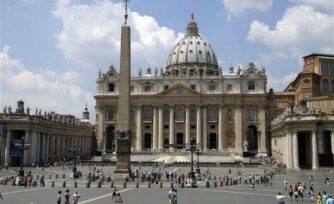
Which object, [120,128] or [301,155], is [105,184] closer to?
[120,128]

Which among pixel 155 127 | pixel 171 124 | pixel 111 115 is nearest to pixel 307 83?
pixel 171 124

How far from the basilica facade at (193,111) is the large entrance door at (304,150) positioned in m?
33.8

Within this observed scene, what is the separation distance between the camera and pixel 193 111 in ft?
313

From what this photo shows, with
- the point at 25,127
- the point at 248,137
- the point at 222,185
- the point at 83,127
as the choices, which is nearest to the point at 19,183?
the point at 222,185

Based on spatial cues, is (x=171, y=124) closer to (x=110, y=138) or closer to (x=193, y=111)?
(x=193, y=111)

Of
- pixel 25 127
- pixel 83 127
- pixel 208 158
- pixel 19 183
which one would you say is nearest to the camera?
pixel 19 183

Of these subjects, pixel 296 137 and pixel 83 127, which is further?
pixel 83 127

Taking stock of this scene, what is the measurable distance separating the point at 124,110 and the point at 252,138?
214 feet

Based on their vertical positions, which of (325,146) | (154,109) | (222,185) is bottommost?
(222,185)

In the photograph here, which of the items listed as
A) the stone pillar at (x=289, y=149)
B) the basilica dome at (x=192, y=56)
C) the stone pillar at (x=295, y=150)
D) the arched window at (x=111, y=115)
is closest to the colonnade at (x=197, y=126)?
the arched window at (x=111, y=115)

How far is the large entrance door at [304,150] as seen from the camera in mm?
54844

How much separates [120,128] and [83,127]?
5597 centimetres

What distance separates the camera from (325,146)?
5438 centimetres

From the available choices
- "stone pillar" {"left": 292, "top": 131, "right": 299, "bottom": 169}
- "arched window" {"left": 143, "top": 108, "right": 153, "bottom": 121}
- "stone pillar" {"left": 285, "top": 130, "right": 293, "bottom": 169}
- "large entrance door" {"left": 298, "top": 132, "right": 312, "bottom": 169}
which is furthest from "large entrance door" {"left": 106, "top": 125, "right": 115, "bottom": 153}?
"stone pillar" {"left": 292, "top": 131, "right": 299, "bottom": 169}
